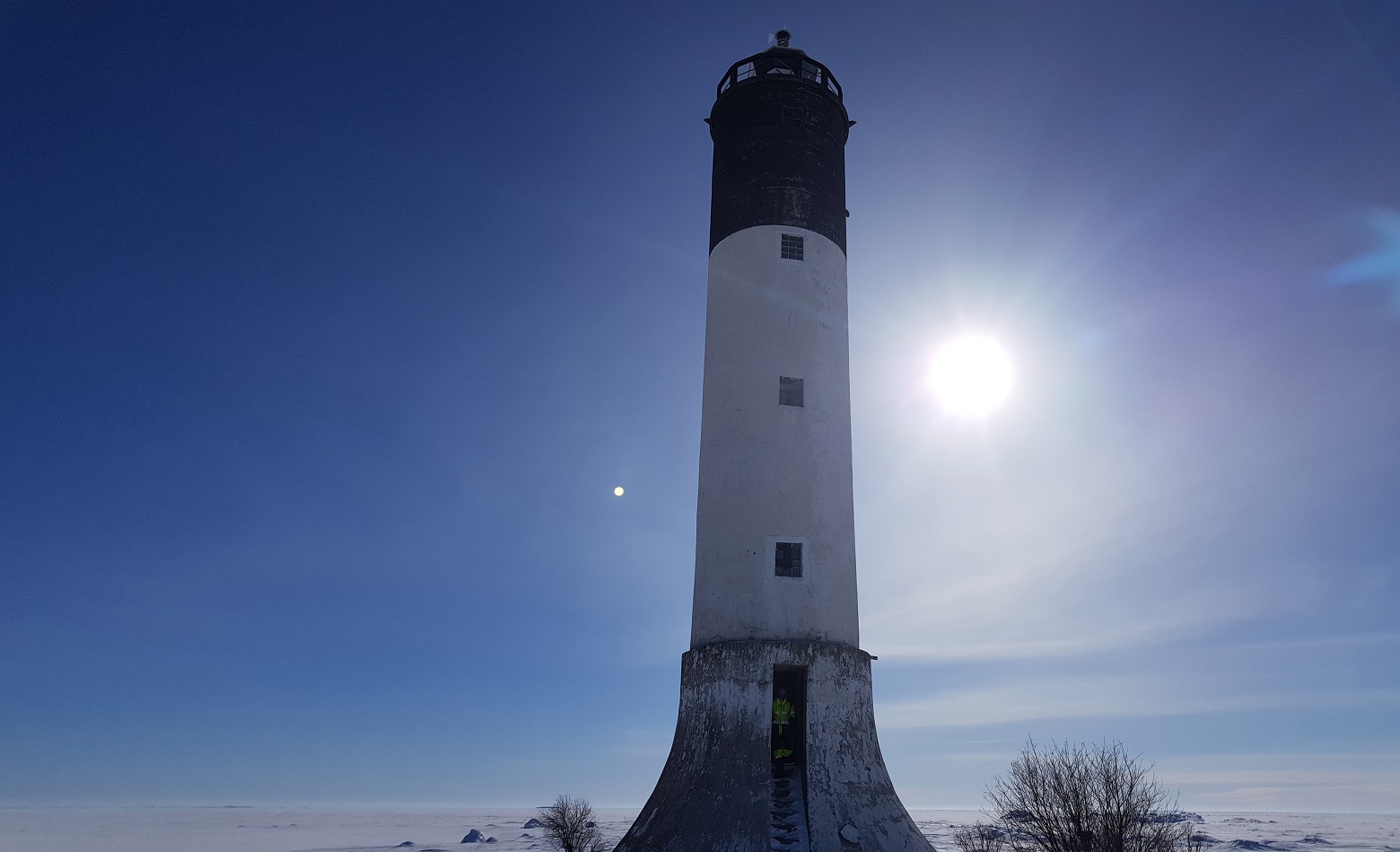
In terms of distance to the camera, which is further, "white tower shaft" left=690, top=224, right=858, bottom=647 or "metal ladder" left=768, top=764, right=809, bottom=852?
"white tower shaft" left=690, top=224, right=858, bottom=647

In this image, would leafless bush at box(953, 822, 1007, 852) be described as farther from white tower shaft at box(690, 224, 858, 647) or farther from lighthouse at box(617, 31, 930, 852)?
white tower shaft at box(690, 224, 858, 647)

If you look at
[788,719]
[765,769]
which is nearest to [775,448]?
[788,719]

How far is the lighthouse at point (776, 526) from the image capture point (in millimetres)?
16672

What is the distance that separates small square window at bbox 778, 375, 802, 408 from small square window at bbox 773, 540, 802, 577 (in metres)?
3.18

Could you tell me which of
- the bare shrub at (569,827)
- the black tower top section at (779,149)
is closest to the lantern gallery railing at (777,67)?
the black tower top section at (779,149)

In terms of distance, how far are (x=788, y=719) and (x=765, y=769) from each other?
52.9 inches

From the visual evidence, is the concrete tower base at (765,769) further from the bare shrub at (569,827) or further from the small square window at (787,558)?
the bare shrub at (569,827)

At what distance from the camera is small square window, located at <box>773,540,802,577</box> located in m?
18.6

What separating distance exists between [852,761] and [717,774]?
2665 millimetres

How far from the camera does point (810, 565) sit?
737 inches

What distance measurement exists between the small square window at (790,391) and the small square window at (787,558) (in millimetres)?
3176

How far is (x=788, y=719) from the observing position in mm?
17734

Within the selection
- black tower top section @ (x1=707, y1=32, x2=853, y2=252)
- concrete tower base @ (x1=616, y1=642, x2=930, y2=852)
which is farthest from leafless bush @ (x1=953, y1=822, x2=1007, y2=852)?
black tower top section @ (x1=707, y1=32, x2=853, y2=252)

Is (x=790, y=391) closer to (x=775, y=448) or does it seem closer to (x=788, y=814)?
(x=775, y=448)
